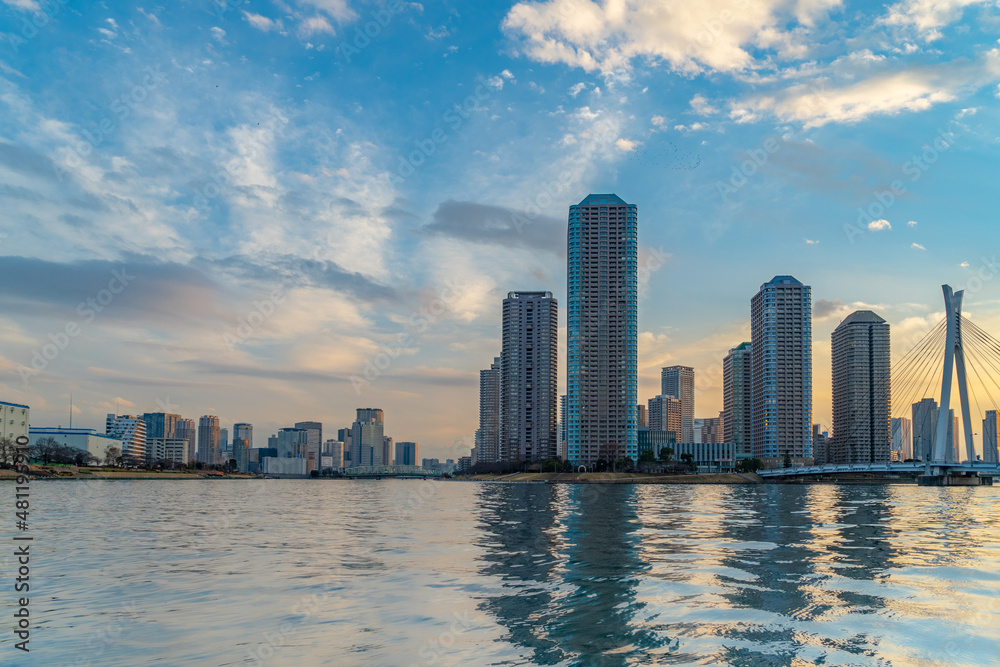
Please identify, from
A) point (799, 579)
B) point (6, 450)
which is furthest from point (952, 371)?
point (6, 450)

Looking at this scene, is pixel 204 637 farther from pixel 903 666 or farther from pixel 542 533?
pixel 542 533

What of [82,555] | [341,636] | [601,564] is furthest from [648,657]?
[82,555]

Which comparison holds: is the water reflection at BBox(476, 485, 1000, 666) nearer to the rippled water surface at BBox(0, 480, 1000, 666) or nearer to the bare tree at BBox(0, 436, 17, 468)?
the rippled water surface at BBox(0, 480, 1000, 666)

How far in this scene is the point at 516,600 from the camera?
2211 cm

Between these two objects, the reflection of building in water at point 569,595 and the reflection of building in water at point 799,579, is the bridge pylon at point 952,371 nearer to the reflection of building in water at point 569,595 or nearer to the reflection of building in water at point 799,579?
the reflection of building in water at point 799,579

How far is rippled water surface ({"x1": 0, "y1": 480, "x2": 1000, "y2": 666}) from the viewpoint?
1634 cm

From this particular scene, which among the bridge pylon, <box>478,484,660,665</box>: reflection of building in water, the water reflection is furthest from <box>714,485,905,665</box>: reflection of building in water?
the bridge pylon

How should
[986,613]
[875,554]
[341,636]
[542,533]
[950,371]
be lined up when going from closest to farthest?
[341,636], [986,613], [875,554], [542,533], [950,371]

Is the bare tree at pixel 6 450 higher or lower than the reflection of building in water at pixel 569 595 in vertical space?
lower

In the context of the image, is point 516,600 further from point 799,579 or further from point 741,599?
point 799,579

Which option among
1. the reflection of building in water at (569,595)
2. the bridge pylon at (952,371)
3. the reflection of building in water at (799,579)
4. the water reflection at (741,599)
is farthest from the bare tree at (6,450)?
the bridge pylon at (952,371)

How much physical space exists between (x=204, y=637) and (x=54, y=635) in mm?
4236

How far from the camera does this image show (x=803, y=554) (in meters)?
32.7

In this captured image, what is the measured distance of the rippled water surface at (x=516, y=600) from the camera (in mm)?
16344
